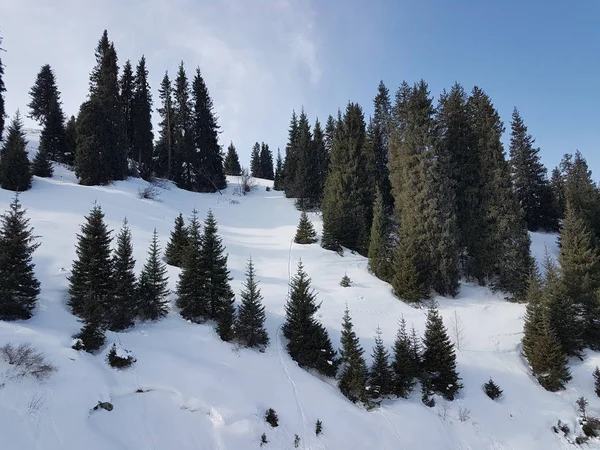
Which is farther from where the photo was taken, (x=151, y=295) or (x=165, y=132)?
(x=165, y=132)

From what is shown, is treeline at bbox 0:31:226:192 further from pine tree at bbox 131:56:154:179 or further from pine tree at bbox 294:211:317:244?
pine tree at bbox 294:211:317:244

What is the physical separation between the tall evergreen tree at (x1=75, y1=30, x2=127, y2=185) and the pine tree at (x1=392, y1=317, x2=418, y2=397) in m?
27.4

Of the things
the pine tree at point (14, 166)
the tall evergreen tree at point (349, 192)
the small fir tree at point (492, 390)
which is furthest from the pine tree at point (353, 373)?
the pine tree at point (14, 166)

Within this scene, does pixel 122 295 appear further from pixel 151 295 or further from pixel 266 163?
pixel 266 163

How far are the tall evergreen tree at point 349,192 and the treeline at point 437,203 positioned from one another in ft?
0.28

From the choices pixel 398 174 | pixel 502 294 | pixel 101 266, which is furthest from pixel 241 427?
pixel 398 174

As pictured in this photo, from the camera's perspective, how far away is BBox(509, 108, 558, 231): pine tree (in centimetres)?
3709

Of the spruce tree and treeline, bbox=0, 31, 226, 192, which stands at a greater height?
treeline, bbox=0, 31, 226, 192

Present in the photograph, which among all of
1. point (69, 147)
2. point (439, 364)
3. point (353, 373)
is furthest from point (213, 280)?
point (69, 147)

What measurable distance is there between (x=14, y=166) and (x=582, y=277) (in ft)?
118

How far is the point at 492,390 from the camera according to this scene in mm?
14430

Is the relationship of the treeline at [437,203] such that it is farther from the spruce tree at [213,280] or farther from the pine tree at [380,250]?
the spruce tree at [213,280]

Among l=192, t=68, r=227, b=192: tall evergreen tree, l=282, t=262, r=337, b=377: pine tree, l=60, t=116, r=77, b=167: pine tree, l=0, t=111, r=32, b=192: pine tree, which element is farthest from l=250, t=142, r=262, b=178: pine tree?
l=282, t=262, r=337, b=377: pine tree

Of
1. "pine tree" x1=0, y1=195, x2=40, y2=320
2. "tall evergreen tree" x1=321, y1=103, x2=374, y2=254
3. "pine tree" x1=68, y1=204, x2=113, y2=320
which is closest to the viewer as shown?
"pine tree" x1=0, y1=195, x2=40, y2=320
